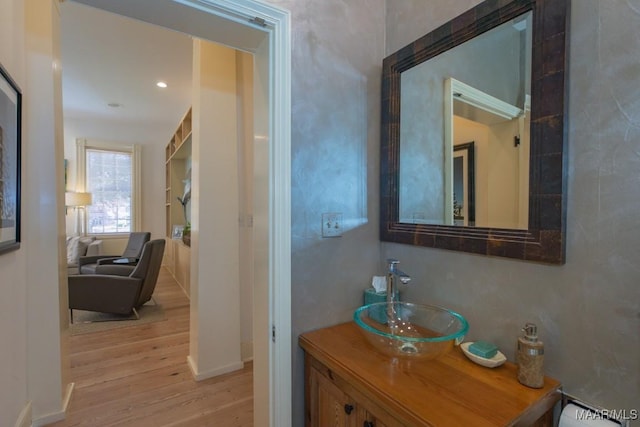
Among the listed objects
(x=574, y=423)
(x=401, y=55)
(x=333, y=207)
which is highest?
(x=401, y=55)

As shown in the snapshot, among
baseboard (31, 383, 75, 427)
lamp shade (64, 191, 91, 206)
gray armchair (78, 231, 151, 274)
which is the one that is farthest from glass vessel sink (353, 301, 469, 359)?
lamp shade (64, 191, 91, 206)

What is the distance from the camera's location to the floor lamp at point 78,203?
→ 5.20m

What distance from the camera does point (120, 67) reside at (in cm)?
360

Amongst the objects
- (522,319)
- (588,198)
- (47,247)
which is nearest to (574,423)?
(522,319)

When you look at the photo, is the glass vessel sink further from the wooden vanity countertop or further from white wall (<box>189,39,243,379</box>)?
Answer: white wall (<box>189,39,243,379</box>)

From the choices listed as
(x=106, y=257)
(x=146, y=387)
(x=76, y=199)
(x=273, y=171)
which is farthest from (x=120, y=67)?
(x=273, y=171)

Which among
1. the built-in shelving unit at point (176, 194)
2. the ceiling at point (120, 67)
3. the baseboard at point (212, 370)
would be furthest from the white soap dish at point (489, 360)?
the built-in shelving unit at point (176, 194)

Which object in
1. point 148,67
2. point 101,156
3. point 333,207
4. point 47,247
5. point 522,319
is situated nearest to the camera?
point 522,319

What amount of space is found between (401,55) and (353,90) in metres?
0.25

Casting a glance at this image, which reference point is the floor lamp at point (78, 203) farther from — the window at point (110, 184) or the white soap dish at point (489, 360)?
the white soap dish at point (489, 360)

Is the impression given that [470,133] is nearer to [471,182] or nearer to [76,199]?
[471,182]

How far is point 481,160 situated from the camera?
3.63 feet

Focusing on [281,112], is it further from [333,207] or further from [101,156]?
[101,156]

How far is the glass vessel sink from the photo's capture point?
3.08ft
